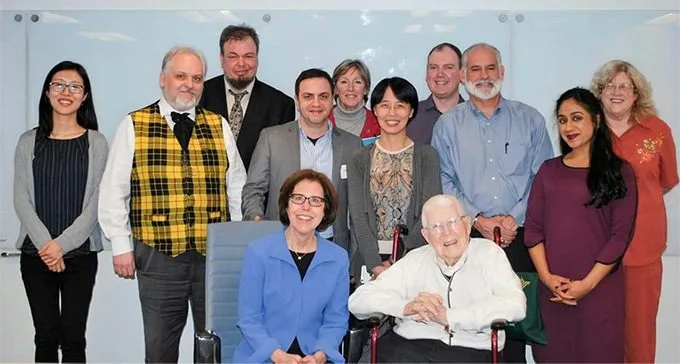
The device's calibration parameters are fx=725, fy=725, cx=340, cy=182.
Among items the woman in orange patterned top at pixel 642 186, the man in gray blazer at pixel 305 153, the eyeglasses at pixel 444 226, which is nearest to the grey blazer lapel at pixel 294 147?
the man in gray blazer at pixel 305 153

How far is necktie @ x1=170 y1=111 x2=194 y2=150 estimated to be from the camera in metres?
3.57

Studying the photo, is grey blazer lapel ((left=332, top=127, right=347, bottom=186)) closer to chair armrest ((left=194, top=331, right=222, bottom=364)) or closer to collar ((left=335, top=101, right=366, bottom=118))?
collar ((left=335, top=101, right=366, bottom=118))

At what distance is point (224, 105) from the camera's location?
414 centimetres

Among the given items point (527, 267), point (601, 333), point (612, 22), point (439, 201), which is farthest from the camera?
point (612, 22)

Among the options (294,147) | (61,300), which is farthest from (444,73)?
(61,300)

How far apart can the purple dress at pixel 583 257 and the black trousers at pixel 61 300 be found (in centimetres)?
232

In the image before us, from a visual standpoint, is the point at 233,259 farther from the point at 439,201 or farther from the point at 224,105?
the point at 224,105

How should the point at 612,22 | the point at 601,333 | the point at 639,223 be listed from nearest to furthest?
the point at 601,333 → the point at 639,223 → the point at 612,22

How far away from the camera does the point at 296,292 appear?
2.97m

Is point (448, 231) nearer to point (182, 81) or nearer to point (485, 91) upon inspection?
point (485, 91)

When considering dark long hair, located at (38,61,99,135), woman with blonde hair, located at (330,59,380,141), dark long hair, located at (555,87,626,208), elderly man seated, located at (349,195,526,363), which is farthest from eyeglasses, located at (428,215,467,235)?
dark long hair, located at (38,61,99,135)

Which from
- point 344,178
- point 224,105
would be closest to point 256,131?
point 224,105

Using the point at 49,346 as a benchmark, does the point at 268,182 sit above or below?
above

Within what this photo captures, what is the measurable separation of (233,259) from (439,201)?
946 millimetres
